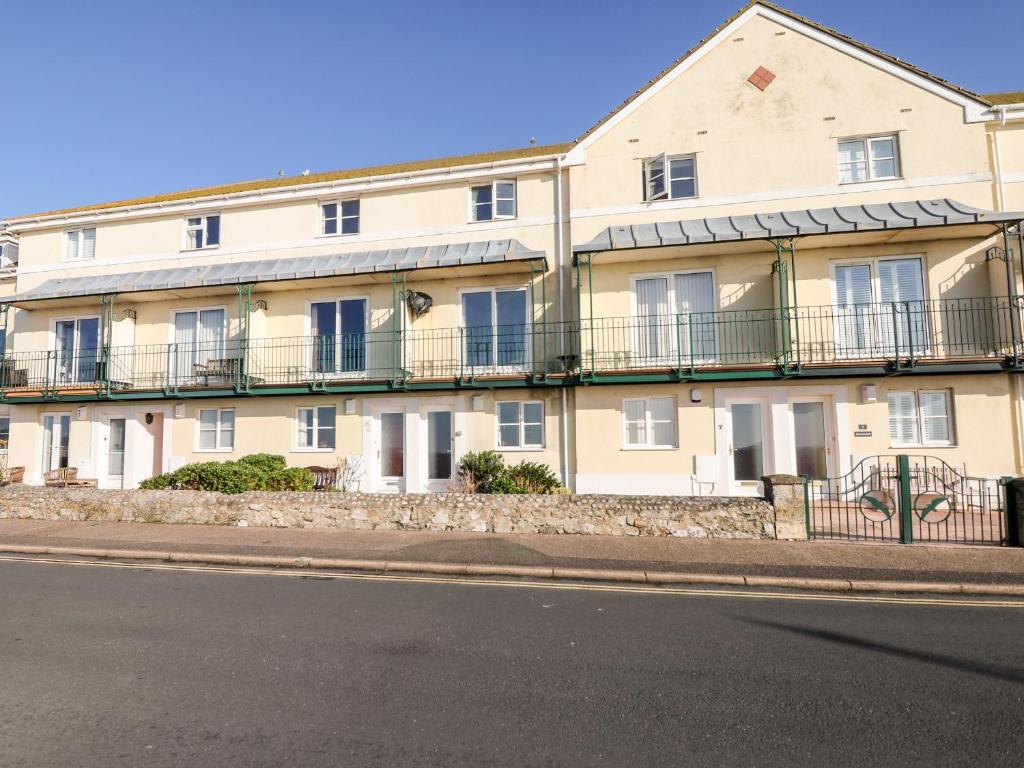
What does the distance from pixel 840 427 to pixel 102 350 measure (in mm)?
19966

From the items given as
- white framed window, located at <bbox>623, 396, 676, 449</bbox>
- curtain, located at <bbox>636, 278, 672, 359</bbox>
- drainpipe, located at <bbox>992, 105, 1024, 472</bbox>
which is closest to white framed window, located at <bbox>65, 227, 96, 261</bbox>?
curtain, located at <bbox>636, 278, 672, 359</bbox>

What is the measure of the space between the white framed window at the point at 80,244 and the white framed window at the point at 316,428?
949 cm

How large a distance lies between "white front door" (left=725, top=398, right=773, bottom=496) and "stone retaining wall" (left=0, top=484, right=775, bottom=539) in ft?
13.5

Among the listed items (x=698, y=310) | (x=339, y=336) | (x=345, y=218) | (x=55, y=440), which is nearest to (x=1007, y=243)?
(x=698, y=310)

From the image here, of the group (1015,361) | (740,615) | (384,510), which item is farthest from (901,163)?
(384,510)

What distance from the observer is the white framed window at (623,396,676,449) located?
46.3ft

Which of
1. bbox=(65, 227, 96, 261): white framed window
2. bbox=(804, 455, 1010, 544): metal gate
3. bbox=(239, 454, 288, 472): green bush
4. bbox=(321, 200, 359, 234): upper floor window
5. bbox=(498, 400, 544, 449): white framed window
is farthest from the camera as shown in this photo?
bbox=(65, 227, 96, 261): white framed window

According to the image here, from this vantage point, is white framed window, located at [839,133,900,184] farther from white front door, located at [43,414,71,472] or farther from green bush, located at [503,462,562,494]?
white front door, located at [43,414,71,472]

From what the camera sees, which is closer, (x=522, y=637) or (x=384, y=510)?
(x=522, y=637)

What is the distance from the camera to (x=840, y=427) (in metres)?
13.2

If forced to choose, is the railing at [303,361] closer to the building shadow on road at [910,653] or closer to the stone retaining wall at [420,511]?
the stone retaining wall at [420,511]

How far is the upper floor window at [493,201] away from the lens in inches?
628

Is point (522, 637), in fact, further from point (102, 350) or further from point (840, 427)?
point (102, 350)

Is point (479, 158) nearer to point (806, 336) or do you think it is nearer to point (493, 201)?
point (493, 201)
